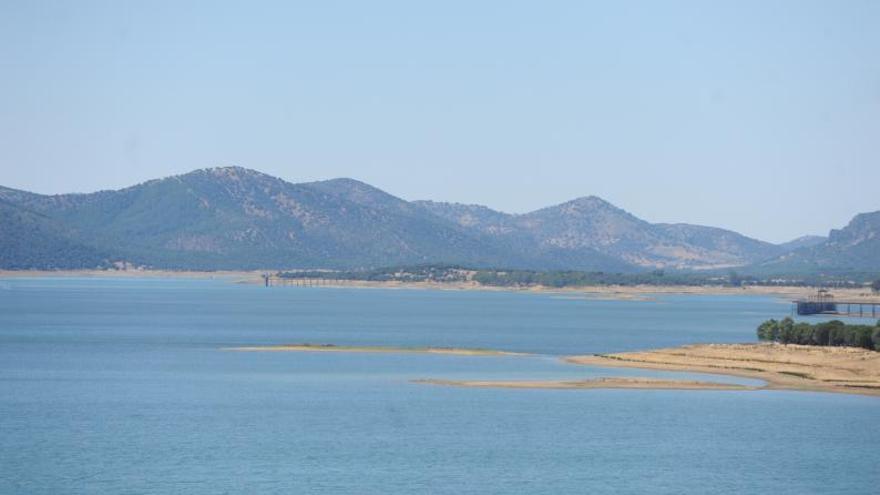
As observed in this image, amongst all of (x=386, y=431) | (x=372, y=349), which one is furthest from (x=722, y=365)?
(x=386, y=431)

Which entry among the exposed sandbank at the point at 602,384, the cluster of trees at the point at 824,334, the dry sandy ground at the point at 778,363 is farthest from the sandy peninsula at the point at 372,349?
the exposed sandbank at the point at 602,384

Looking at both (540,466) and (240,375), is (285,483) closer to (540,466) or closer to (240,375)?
(540,466)

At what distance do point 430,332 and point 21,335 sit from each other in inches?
1592

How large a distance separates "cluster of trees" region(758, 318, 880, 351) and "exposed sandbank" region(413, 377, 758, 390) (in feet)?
68.0

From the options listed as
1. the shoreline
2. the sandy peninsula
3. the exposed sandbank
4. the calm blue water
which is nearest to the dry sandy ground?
the shoreline

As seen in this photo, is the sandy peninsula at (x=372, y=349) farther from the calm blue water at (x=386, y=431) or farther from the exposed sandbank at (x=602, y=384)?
the exposed sandbank at (x=602, y=384)

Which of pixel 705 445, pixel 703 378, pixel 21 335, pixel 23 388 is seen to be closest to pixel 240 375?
pixel 23 388

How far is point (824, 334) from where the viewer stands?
11194 cm

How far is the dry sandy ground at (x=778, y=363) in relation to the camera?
297 feet

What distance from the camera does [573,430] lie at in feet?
224

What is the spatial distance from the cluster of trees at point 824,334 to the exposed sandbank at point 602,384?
20740 millimetres

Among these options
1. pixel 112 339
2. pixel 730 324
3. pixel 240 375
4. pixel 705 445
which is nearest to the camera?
pixel 705 445

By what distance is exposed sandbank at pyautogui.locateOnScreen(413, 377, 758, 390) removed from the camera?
289ft

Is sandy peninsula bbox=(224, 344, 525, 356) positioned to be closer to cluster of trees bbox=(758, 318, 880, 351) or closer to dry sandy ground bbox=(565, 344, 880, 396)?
dry sandy ground bbox=(565, 344, 880, 396)
